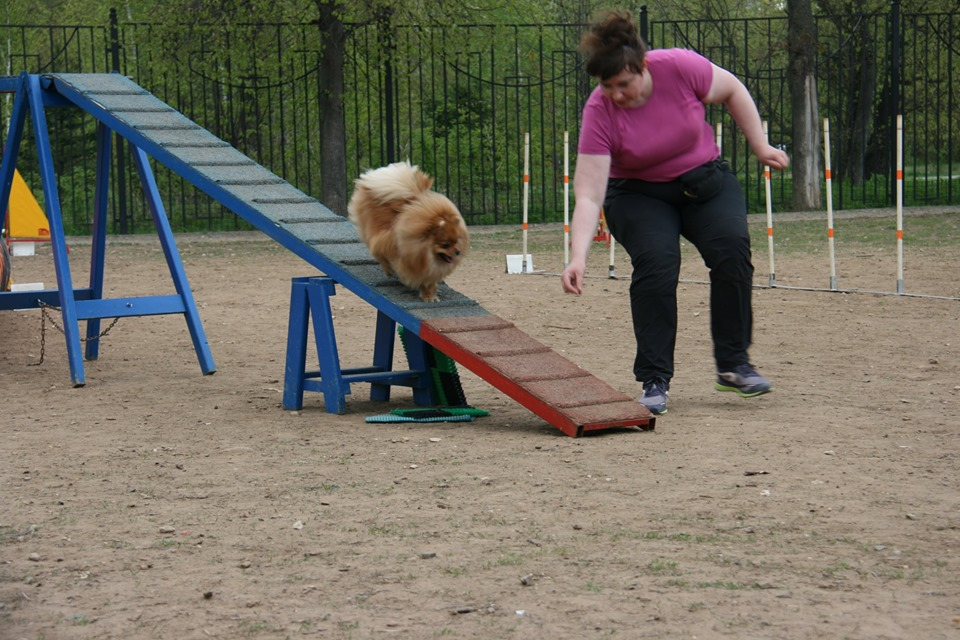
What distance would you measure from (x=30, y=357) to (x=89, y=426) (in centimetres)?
233

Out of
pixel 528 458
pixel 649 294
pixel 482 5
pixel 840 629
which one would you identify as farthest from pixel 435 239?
pixel 482 5

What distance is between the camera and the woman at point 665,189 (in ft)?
16.7

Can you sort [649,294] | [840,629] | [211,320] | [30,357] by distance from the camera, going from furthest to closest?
[211,320] < [30,357] < [649,294] < [840,629]

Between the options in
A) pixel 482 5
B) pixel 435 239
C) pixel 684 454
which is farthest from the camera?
pixel 482 5

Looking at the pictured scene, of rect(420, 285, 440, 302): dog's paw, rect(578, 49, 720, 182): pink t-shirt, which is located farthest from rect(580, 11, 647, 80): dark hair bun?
rect(420, 285, 440, 302): dog's paw

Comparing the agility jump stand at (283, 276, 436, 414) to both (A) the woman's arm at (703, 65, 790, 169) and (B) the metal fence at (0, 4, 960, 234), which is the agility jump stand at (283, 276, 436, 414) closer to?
(A) the woman's arm at (703, 65, 790, 169)

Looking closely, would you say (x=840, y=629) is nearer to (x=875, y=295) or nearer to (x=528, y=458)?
(x=528, y=458)

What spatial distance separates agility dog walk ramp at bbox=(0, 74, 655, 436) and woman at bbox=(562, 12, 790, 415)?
43cm

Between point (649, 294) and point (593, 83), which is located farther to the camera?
point (593, 83)

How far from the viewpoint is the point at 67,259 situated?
7086 millimetres

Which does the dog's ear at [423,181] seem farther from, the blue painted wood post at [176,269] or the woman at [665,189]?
the blue painted wood post at [176,269]

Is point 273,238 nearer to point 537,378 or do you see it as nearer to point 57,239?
point 57,239

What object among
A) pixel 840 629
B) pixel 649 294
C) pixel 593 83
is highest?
pixel 593 83

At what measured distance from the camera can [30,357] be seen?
761 centimetres
